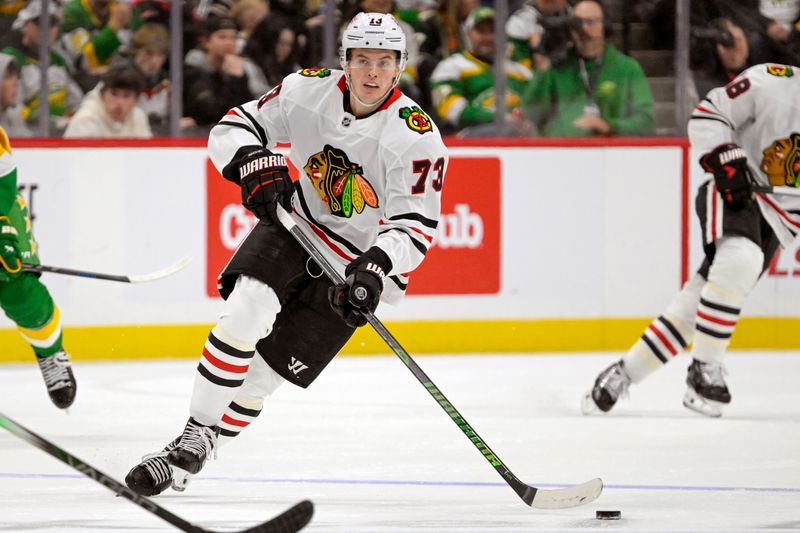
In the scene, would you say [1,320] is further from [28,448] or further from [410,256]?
[410,256]

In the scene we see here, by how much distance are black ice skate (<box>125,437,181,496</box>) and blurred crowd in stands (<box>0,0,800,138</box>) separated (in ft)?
9.88

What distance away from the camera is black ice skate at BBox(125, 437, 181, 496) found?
3.17 meters

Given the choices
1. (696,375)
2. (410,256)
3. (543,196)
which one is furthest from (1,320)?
(410,256)

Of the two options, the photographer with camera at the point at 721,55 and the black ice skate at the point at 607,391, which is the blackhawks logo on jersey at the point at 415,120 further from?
the photographer with camera at the point at 721,55

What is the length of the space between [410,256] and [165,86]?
309cm

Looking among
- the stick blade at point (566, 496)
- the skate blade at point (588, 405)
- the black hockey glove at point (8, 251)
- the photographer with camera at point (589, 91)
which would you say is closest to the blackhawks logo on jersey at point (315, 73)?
the stick blade at point (566, 496)

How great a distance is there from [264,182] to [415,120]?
14.5 inches

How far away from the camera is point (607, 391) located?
4.86 m

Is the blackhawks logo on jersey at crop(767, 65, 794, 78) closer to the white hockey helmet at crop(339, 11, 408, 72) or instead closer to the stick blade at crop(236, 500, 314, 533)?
the white hockey helmet at crop(339, 11, 408, 72)

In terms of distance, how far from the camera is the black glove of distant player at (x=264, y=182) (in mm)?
3242

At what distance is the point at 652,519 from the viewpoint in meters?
3.28

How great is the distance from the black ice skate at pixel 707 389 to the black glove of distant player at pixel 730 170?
0.54m

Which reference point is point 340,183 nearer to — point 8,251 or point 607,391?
point 8,251

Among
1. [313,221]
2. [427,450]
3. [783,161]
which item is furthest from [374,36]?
[783,161]
